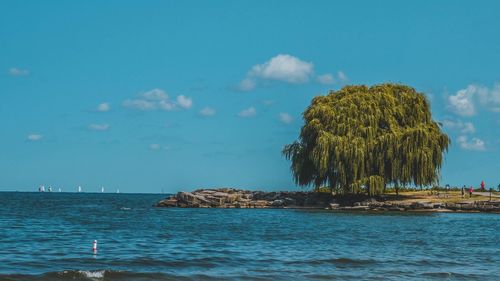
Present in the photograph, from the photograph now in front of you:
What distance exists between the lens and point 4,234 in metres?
38.3

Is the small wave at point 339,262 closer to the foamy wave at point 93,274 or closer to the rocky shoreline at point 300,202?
the foamy wave at point 93,274

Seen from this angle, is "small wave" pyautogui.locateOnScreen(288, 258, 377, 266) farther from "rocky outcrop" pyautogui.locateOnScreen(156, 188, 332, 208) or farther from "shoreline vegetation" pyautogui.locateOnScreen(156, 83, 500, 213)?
"rocky outcrop" pyautogui.locateOnScreen(156, 188, 332, 208)

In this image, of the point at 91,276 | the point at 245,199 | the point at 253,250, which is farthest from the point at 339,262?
the point at 245,199

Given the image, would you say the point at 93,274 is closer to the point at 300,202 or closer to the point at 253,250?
the point at 253,250

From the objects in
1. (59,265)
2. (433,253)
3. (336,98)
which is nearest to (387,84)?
(336,98)

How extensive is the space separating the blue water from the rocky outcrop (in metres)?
19.7

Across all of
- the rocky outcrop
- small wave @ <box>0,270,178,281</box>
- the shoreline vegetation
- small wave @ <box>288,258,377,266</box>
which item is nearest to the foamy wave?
small wave @ <box>0,270,178,281</box>

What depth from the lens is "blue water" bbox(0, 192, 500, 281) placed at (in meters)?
24.8

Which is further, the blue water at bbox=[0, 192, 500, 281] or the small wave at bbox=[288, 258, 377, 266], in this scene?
the small wave at bbox=[288, 258, 377, 266]

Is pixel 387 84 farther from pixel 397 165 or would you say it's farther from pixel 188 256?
pixel 188 256

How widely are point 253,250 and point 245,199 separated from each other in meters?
44.2

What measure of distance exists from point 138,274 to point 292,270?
224 inches

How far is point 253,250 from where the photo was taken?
32.0 m

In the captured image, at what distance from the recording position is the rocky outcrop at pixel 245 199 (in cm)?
7131
